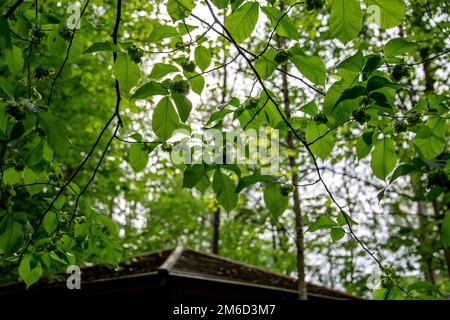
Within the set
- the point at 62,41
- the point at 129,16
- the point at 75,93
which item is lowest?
the point at 62,41

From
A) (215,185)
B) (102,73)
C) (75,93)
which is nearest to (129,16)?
(102,73)

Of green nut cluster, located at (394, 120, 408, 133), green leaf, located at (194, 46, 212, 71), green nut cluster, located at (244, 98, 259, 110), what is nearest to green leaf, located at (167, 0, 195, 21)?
green leaf, located at (194, 46, 212, 71)

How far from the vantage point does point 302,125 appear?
1.61m

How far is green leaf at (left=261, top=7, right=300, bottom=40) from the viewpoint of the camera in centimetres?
123

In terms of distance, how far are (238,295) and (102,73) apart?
164 inches

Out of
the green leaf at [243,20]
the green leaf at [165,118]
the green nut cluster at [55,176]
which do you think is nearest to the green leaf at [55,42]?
the green nut cluster at [55,176]

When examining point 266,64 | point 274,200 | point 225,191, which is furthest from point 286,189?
point 266,64

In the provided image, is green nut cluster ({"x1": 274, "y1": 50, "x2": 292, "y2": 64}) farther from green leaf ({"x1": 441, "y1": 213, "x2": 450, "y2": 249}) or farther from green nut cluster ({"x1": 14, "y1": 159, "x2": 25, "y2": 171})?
green nut cluster ({"x1": 14, "y1": 159, "x2": 25, "y2": 171})

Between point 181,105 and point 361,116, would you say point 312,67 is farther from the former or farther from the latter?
point 181,105

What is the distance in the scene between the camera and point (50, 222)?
1.84 meters

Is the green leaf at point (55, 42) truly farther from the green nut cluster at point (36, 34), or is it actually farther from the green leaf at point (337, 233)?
the green leaf at point (337, 233)

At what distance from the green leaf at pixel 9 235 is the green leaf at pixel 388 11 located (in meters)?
1.37
